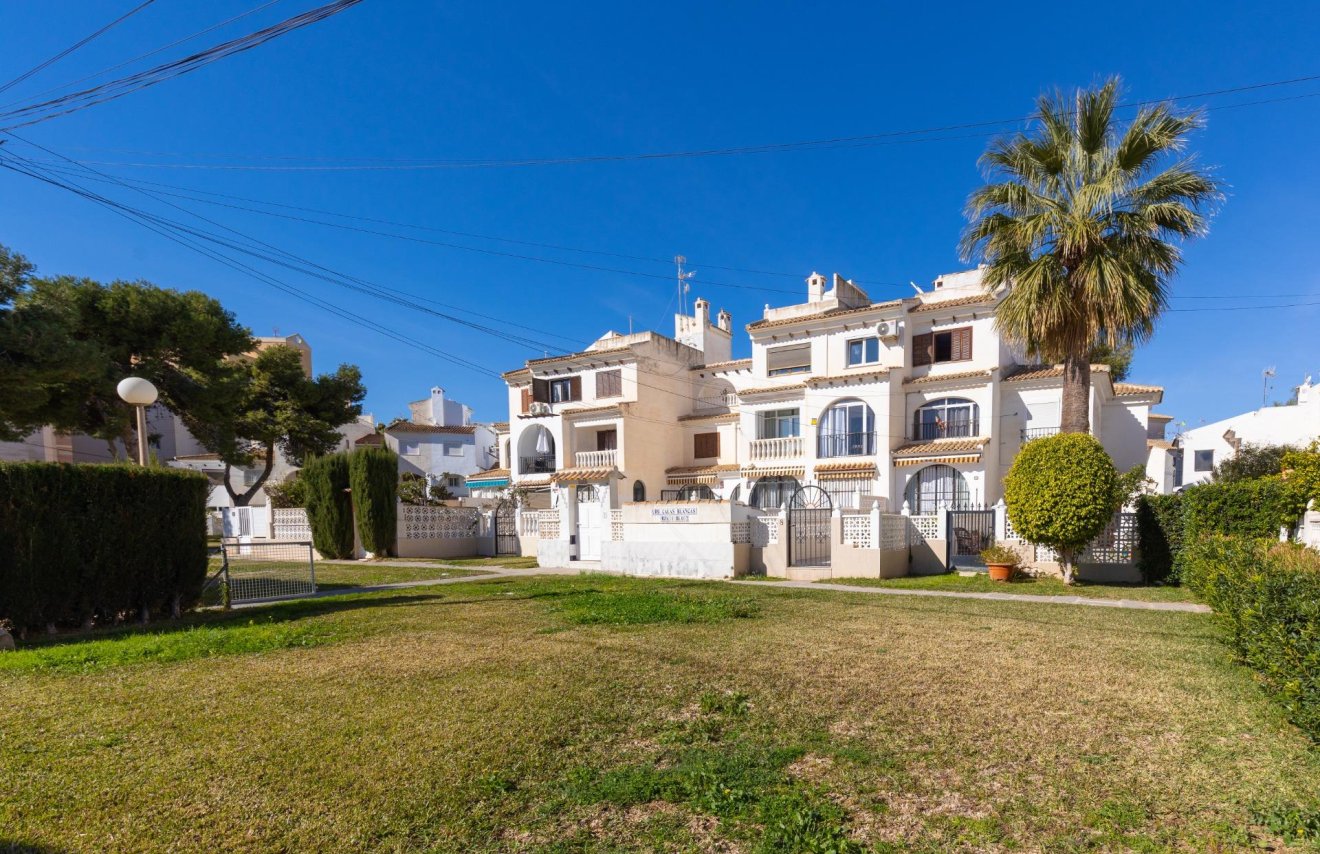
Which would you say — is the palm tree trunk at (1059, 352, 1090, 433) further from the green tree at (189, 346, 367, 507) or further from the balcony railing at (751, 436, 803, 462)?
the green tree at (189, 346, 367, 507)

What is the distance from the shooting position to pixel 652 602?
39.6 feet

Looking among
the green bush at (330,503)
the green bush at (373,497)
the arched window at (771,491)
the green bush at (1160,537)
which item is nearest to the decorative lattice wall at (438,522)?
the green bush at (373,497)

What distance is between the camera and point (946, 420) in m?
26.1

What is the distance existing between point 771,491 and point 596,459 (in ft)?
29.7

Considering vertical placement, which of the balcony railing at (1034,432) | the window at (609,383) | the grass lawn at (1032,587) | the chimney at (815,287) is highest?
the chimney at (815,287)

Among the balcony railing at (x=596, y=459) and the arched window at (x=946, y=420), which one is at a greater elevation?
the arched window at (x=946, y=420)

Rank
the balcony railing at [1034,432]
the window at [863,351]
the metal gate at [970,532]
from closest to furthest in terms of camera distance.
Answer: the metal gate at [970,532] → the balcony railing at [1034,432] → the window at [863,351]

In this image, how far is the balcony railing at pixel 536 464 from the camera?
34.7 m

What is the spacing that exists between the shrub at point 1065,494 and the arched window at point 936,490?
9.49m

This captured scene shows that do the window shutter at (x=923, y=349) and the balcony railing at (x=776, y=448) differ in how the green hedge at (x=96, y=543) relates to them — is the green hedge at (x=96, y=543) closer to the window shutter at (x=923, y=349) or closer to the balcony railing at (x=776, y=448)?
the balcony railing at (x=776, y=448)

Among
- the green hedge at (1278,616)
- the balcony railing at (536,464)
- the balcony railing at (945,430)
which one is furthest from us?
the balcony railing at (536,464)

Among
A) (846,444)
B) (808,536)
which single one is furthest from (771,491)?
(808,536)

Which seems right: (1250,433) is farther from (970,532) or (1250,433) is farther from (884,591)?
(884,591)

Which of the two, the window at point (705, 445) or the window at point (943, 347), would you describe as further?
the window at point (705, 445)
